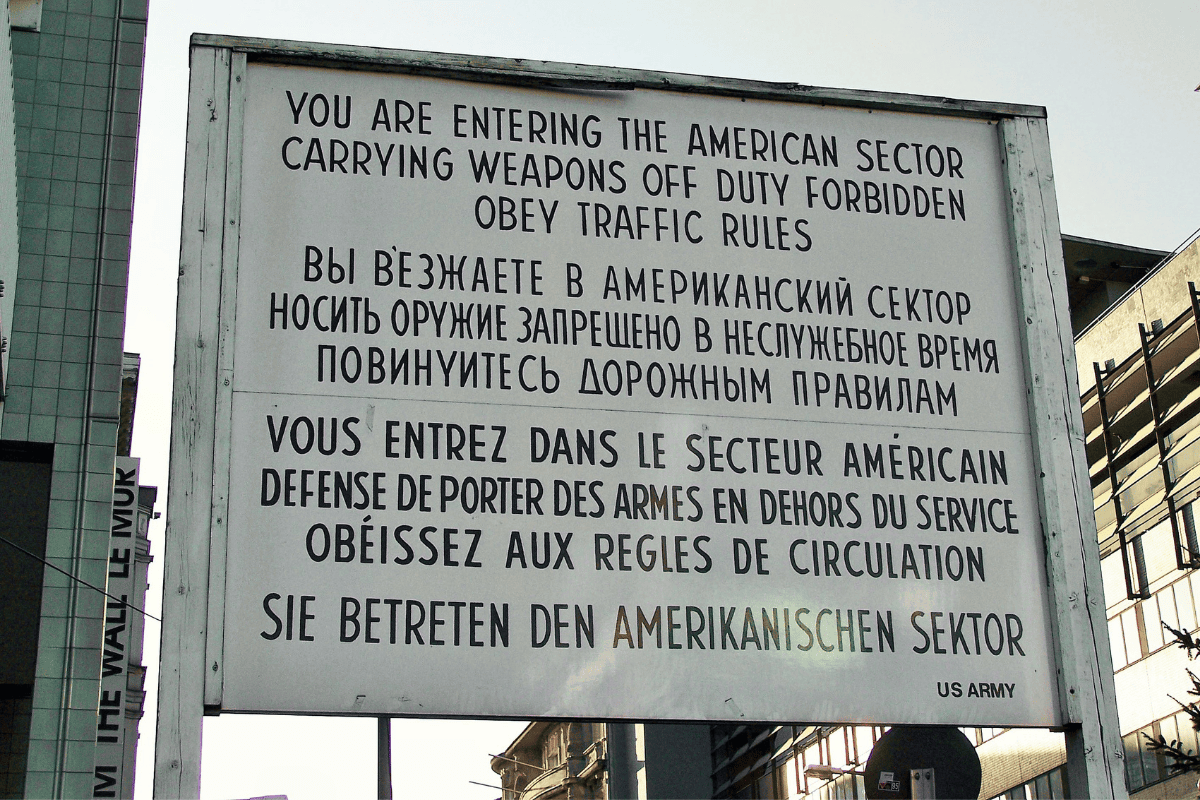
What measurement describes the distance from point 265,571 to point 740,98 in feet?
9.82

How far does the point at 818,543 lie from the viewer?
6055 millimetres

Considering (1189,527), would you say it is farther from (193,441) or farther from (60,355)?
(193,441)

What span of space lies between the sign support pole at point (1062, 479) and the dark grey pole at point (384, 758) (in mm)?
2655

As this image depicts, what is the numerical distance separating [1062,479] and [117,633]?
1936 cm

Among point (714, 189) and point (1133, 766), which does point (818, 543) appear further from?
point (1133, 766)

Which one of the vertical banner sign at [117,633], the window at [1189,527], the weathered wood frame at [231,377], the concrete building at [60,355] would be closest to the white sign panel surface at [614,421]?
the weathered wood frame at [231,377]

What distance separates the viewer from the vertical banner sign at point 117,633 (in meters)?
22.4

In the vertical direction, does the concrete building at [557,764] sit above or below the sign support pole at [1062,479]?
above

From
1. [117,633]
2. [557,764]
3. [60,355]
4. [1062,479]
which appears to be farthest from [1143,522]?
[557,764]

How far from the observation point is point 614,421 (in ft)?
19.9

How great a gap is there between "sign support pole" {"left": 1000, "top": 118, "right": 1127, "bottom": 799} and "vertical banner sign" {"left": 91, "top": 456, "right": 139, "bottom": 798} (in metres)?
18.0

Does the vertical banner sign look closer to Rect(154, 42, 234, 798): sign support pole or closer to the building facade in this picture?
the building facade

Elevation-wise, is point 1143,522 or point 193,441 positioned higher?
point 1143,522

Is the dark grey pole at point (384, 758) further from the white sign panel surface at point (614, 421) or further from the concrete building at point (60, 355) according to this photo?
the concrete building at point (60, 355)
